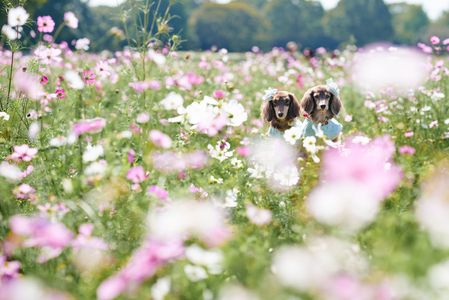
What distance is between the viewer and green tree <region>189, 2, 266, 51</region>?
1999 inches

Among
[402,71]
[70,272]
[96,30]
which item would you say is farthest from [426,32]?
[70,272]

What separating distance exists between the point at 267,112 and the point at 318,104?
1.15 feet

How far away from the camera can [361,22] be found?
5703 cm

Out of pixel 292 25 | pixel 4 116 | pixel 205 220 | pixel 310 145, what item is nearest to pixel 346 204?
pixel 205 220

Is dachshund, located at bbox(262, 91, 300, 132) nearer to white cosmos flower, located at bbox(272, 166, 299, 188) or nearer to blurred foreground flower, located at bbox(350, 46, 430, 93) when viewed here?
white cosmos flower, located at bbox(272, 166, 299, 188)

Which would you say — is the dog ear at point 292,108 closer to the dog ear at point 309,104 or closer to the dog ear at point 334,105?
the dog ear at point 309,104

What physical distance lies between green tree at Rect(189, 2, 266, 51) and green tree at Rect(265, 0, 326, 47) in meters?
5.02

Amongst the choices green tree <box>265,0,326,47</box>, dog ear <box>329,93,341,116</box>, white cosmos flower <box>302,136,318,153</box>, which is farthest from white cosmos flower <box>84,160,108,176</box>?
green tree <box>265,0,326,47</box>

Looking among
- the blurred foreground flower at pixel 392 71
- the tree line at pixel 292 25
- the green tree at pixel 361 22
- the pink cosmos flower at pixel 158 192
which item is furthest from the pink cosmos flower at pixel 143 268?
the green tree at pixel 361 22

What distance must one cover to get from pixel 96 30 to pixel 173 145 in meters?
32.5

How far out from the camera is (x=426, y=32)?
65.8m

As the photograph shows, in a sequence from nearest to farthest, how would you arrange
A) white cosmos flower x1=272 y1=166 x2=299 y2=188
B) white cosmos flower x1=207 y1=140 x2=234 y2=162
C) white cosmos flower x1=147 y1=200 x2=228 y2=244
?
white cosmos flower x1=147 y1=200 x2=228 y2=244, white cosmos flower x1=272 y1=166 x2=299 y2=188, white cosmos flower x1=207 y1=140 x2=234 y2=162

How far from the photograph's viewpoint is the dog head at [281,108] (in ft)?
12.7

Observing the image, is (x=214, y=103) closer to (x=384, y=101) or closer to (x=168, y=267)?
(x=168, y=267)
